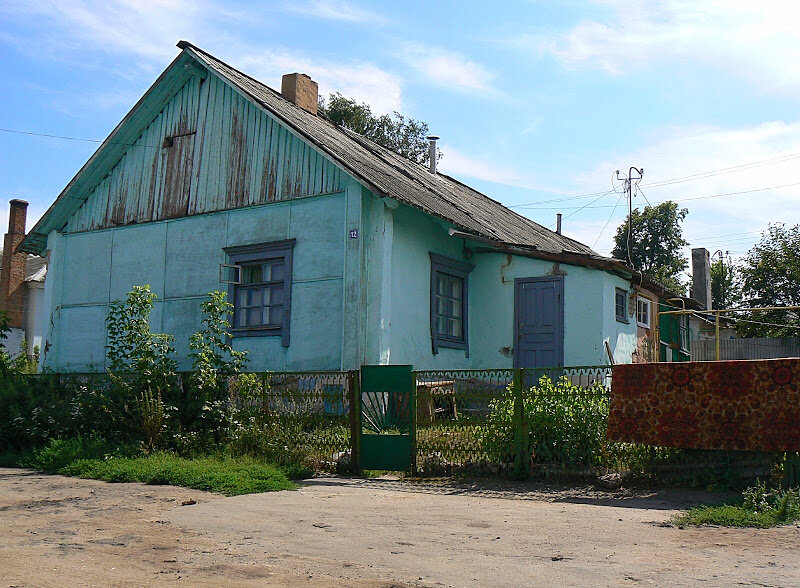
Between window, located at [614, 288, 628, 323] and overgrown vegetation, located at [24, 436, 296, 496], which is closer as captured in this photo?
overgrown vegetation, located at [24, 436, 296, 496]

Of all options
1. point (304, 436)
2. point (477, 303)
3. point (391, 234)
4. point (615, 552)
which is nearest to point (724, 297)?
point (477, 303)

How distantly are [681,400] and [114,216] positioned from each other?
12.9 metres

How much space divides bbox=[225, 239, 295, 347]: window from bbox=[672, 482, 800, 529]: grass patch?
8.83 metres

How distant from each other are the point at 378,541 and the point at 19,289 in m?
31.1

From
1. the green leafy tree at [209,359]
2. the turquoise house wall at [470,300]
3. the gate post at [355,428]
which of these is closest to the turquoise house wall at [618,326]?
the turquoise house wall at [470,300]

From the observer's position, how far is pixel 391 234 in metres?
13.6

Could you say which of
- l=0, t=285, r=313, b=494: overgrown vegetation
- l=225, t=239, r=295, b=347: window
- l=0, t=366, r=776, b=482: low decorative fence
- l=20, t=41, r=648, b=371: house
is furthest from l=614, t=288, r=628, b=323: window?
l=0, t=285, r=313, b=494: overgrown vegetation

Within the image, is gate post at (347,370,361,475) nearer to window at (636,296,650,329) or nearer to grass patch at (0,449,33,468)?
grass patch at (0,449,33,468)

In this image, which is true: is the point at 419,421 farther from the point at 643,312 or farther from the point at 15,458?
the point at 643,312

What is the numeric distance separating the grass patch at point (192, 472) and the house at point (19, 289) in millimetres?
24617

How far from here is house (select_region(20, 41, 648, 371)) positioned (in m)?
13.7

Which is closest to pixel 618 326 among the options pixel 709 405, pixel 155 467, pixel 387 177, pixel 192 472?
pixel 387 177

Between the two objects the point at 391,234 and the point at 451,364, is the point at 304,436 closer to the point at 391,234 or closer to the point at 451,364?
the point at 391,234

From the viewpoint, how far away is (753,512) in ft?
21.4
